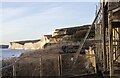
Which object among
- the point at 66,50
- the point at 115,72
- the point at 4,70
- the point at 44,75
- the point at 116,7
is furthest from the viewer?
the point at 66,50

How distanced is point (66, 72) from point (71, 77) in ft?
3.58

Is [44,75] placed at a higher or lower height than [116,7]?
lower

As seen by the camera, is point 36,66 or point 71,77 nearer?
point 71,77

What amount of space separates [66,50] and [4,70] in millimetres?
16415

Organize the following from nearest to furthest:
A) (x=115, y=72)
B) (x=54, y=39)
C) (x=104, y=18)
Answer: (x=115, y=72) → (x=104, y=18) → (x=54, y=39)

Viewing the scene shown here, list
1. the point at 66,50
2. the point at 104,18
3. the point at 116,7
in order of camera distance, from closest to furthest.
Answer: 1. the point at 116,7
2. the point at 104,18
3. the point at 66,50

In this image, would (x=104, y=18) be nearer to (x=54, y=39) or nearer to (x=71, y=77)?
(x=71, y=77)

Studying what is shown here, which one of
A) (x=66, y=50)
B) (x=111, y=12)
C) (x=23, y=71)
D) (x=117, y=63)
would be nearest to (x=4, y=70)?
(x=23, y=71)

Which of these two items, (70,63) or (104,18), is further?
(70,63)

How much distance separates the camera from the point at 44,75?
18297 mm

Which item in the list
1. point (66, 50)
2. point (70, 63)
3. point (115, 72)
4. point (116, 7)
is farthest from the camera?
point (66, 50)

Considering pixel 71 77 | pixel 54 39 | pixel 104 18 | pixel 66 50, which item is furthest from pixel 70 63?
pixel 54 39

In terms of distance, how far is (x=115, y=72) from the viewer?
15.2 metres

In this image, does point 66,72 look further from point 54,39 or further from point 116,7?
point 54,39
